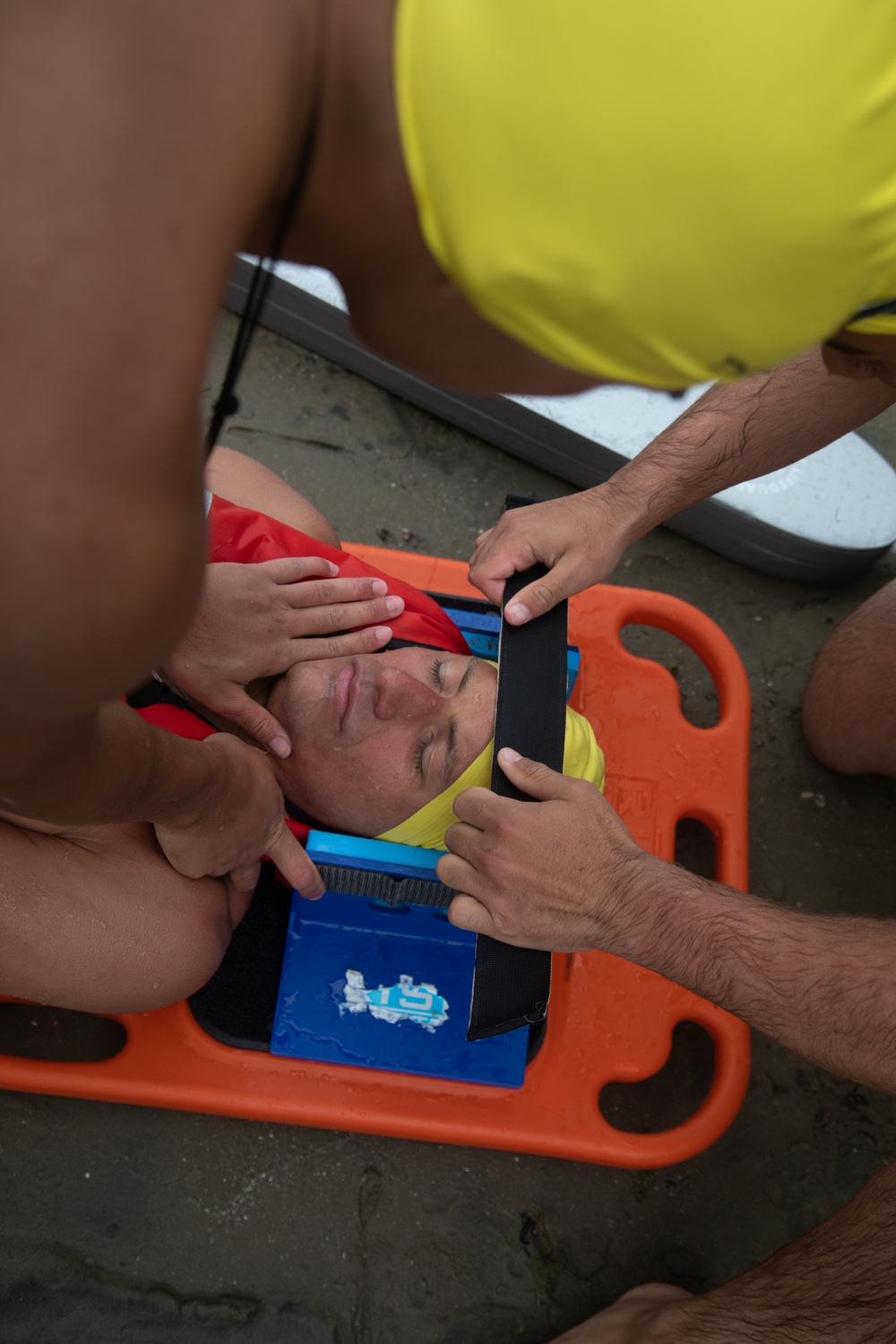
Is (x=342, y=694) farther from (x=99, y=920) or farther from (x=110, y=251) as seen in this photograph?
(x=110, y=251)

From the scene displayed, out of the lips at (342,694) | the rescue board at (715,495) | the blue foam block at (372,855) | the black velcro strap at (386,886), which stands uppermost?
the rescue board at (715,495)

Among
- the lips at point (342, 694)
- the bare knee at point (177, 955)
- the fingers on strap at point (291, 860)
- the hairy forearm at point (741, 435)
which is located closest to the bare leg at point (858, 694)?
the hairy forearm at point (741, 435)

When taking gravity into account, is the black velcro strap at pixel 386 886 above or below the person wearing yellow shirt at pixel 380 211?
below

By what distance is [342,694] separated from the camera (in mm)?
1383

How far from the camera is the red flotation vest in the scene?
1535 millimetres

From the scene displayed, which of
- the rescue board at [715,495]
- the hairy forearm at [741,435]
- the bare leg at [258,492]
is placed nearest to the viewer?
the hairy forearm at [741,435]

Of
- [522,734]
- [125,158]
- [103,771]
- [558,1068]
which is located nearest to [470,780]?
[522,734]

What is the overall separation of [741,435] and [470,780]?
0.75 m

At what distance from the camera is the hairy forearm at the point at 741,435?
148cm

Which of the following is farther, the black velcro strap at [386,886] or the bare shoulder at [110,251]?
the black velcro strap at [386,886]

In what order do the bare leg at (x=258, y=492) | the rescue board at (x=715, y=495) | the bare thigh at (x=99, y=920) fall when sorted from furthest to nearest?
the rescue board at (x=715, y=495) → the bare leg at (x=258, y=492) → the bare thigh at (x=99, y=920)

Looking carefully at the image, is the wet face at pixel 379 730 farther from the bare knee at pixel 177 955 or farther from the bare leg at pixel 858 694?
the bare leg at pixel 858 694

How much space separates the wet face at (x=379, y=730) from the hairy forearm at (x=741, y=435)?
42 cm

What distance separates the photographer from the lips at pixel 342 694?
1.38m
